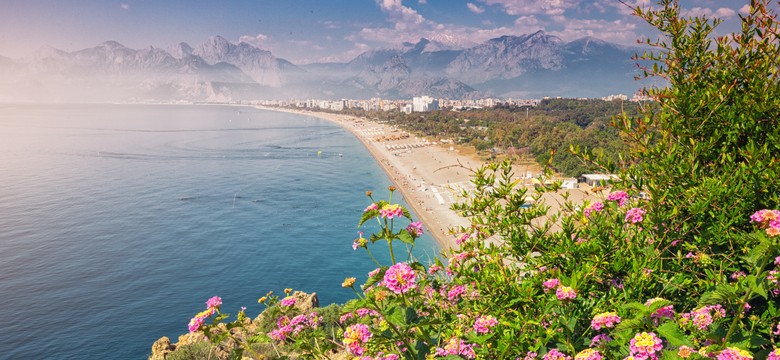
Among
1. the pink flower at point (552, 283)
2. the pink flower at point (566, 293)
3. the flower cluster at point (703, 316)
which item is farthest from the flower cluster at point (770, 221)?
the pink flower at point (552, 283)

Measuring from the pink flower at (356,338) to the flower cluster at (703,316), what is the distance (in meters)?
1.92

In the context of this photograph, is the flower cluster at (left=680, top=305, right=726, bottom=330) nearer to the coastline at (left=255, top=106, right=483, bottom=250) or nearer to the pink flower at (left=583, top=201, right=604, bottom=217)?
the pink flower at (left=583, top=201, right=604, bottom=217)

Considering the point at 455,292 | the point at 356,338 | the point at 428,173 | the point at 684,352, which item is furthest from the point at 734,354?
the point at 428,173

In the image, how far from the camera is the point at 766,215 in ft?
8.18

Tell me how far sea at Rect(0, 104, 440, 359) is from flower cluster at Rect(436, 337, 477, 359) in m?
9.36

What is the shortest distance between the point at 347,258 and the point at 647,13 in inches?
1178

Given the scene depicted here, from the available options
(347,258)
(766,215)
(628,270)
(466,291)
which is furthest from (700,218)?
(347,258)

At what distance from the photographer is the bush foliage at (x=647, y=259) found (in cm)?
272

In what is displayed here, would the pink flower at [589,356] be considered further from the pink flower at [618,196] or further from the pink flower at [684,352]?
the pink flower at [618,196]

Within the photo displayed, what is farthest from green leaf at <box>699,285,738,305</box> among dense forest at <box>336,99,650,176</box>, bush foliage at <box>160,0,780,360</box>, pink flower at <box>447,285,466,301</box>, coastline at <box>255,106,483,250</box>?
dense forest at <box>336,99,650,176</box>

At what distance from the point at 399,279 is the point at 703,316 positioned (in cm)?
177

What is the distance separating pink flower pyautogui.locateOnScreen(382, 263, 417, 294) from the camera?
262cm

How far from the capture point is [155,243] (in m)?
35.6

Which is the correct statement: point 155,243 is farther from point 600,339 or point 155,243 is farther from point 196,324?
point 600,339
